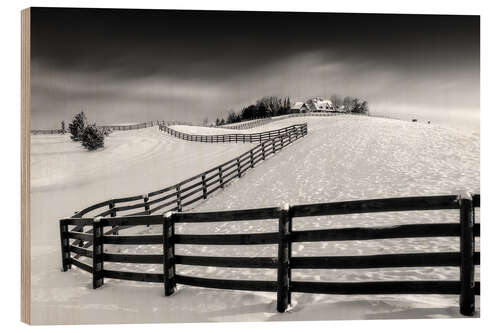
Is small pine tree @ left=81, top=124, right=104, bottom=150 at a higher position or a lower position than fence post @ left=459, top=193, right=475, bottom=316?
higher

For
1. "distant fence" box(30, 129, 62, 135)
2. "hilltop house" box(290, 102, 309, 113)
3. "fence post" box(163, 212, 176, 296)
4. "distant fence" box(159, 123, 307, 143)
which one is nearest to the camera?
"fence post" box(163, 212, 176, 296)

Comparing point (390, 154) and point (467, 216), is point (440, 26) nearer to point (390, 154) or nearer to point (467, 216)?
point (467, 216)

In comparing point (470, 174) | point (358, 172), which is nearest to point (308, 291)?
point (470, 174)

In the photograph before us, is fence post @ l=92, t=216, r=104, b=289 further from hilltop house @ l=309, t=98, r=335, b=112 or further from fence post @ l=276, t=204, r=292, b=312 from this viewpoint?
hilltop house @ l=309, t=98, r=335, b=112

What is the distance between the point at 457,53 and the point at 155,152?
22.1 feet

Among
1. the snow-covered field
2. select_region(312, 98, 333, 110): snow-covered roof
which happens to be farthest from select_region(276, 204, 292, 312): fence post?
select_region(312, 98, 333, 110): snow-covered roof

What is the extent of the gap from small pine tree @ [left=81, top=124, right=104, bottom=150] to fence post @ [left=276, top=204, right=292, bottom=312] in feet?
13.5

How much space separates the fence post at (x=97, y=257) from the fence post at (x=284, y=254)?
3.25 meters

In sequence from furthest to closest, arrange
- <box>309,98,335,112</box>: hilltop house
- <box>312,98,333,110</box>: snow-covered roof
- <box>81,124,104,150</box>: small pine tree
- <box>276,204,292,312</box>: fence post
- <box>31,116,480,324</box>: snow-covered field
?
<box>312,98,333,110</box>: snow-covered roof, <box>309,98,335,112</box>: hilltop house, <box>81,124,104,150</box>: small pine tree, <box>31,116,480,324</box>: snow-covered field, <box>276,204,292,312</box>: fence post

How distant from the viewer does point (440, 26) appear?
676 centimetres

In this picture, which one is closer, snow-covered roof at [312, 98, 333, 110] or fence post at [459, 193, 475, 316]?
fence post at [459, 193, 475, 316]

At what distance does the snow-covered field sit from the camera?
4.70 metres

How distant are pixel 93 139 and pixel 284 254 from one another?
486cm

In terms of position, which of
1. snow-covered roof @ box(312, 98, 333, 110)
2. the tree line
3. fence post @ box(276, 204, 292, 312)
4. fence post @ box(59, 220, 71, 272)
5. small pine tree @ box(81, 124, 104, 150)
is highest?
snow-covered roof @ box(312, 98, 333, 110)
